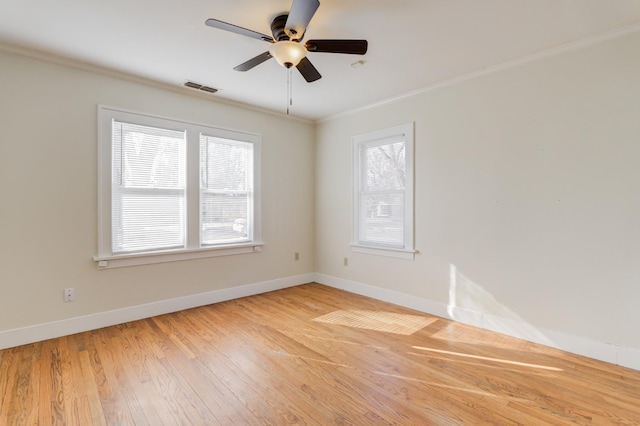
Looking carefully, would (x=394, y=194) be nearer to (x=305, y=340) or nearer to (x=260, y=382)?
(x=305, y=340)

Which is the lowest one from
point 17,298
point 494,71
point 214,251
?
point 17,298

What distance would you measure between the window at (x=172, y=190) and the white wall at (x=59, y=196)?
11 cm

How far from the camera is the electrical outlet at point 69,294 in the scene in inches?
119

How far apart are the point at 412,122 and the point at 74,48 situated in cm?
350

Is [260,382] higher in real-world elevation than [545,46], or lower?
lower

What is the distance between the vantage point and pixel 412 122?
12.6ft

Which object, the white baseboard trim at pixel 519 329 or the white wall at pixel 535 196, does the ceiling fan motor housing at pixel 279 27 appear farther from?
the white baseboard trim at pixel 519 329

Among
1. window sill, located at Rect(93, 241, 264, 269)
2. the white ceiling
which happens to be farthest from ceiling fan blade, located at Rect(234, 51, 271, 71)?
window sill, located at Rect(93, 241, 264, 269)

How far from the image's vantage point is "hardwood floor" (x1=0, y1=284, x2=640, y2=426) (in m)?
1.90

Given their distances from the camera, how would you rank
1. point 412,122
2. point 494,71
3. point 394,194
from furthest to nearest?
point 394,194 < point 412,122 < point 494,71

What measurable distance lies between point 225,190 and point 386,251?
2298mm

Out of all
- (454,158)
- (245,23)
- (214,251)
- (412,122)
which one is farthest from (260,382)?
(412,122)

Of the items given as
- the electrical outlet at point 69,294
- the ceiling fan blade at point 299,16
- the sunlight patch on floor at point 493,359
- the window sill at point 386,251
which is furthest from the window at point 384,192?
the electrical outlet at point 69,294

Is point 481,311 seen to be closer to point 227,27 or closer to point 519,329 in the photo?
point 519,329
